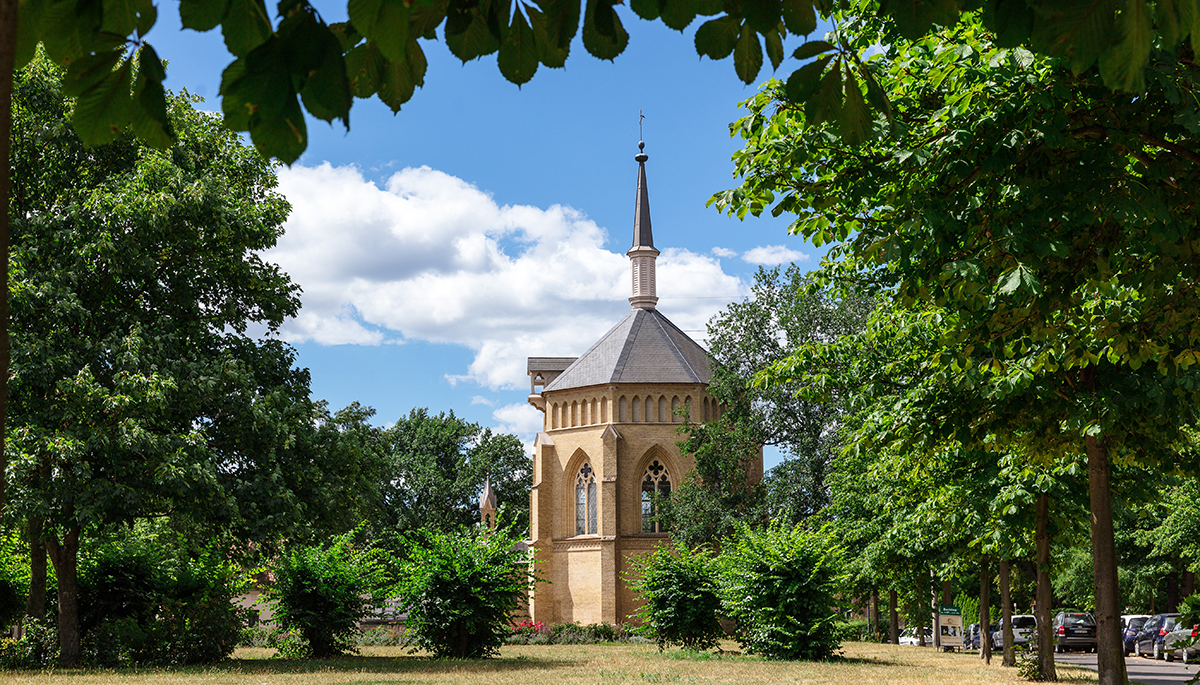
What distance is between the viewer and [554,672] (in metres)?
20.0

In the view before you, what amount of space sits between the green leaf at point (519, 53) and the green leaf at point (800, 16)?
0.76 meters

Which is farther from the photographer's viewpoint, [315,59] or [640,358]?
[640,358]

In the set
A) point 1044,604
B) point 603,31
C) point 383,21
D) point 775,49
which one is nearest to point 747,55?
point 775,49

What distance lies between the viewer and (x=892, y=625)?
4356 cm

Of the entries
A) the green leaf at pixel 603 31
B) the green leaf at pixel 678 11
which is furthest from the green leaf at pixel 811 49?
the green leaf at pixel 603 31

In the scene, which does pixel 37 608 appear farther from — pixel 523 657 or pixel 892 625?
pixel 892 625

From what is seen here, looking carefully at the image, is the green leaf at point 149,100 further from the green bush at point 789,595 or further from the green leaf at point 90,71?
the green bush at point 789,595

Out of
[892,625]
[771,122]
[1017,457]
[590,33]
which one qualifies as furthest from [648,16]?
[892,625]

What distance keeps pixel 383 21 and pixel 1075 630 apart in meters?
43.0

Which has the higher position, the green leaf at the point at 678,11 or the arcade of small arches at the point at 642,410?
the arcade of small arches at the point at 642,410

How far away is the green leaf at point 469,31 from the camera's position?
2.73 meters

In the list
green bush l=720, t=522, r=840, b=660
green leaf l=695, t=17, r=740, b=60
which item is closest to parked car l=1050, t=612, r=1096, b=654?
green bush l=720, t=522, r=840, b=660

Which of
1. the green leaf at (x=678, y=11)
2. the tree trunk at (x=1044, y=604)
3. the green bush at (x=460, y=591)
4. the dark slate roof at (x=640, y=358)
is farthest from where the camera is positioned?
the dark slate roof at (x=640, y=358)

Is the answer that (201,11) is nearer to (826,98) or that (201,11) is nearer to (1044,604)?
(826,98)
